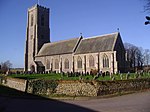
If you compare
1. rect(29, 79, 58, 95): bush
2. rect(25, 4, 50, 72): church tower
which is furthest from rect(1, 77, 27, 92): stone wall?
rect(25, 4, 50, 72): church tower

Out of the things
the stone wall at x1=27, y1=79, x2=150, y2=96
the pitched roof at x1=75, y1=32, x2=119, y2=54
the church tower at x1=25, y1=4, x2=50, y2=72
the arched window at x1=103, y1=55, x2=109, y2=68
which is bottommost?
the stone wall at x1=27, y1=79, x2=150, y2=96

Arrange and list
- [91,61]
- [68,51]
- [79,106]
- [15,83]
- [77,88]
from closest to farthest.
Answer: [79,106] → [77,88] → [15,83] → [91,61] → [68,51]

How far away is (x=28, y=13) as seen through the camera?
7394 cm

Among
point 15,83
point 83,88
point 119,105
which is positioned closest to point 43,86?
point 83,88

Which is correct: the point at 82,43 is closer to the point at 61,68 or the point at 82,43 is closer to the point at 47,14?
the point at 61,68

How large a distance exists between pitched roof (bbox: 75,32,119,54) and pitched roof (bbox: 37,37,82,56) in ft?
7.12

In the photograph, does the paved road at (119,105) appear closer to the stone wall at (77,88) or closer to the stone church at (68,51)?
the stone wall at (77,88)

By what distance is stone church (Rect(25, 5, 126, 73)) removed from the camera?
153 ft

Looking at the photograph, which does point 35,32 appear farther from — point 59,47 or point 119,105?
point 119,105

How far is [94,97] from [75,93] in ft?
6.51

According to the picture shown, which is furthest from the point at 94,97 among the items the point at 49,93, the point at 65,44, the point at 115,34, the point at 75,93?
the point at 65,44

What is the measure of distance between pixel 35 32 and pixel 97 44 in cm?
2548

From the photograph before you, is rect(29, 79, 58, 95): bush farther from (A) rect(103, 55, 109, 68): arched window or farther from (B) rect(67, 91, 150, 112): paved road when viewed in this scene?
(A) rect(103, 55, 109, 68): arched window

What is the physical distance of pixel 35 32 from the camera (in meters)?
67.3
